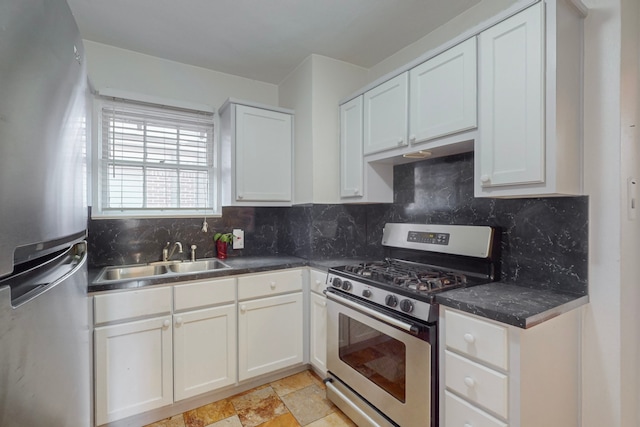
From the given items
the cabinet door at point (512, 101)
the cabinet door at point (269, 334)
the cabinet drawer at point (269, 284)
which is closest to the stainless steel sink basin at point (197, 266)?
the cabinet drawer at point (269, 284)

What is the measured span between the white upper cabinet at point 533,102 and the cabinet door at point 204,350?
1866 millimetres

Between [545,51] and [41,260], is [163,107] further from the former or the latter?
[545,51]

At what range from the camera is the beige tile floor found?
1911 millimetres

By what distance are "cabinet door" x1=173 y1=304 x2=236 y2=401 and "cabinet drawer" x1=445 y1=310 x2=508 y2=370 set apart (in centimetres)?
143

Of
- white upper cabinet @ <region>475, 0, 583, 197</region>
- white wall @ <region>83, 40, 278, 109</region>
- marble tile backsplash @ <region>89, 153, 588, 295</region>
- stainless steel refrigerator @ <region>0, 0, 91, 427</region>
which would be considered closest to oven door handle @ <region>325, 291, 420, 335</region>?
marble tile backsplash @ <region>89, 153, 588, 295</region>

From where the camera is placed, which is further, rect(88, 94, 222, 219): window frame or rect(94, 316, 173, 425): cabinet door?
rect(88, 94, 222, 219): window frame

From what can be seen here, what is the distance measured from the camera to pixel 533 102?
1360 mm

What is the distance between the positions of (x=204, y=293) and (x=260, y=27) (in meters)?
1.87

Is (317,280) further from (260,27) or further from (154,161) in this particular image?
(260,27)

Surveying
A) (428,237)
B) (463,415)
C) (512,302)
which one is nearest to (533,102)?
(512,302)

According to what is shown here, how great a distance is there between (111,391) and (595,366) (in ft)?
8.32

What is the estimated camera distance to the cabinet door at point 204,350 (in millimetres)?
1957

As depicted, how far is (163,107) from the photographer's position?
2.54 meters

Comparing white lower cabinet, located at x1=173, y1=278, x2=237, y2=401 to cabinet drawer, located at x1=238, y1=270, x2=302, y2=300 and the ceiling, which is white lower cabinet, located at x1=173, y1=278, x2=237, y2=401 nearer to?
cabinet drawer, located at x1=238, y1=270, x2=302, y2=300
